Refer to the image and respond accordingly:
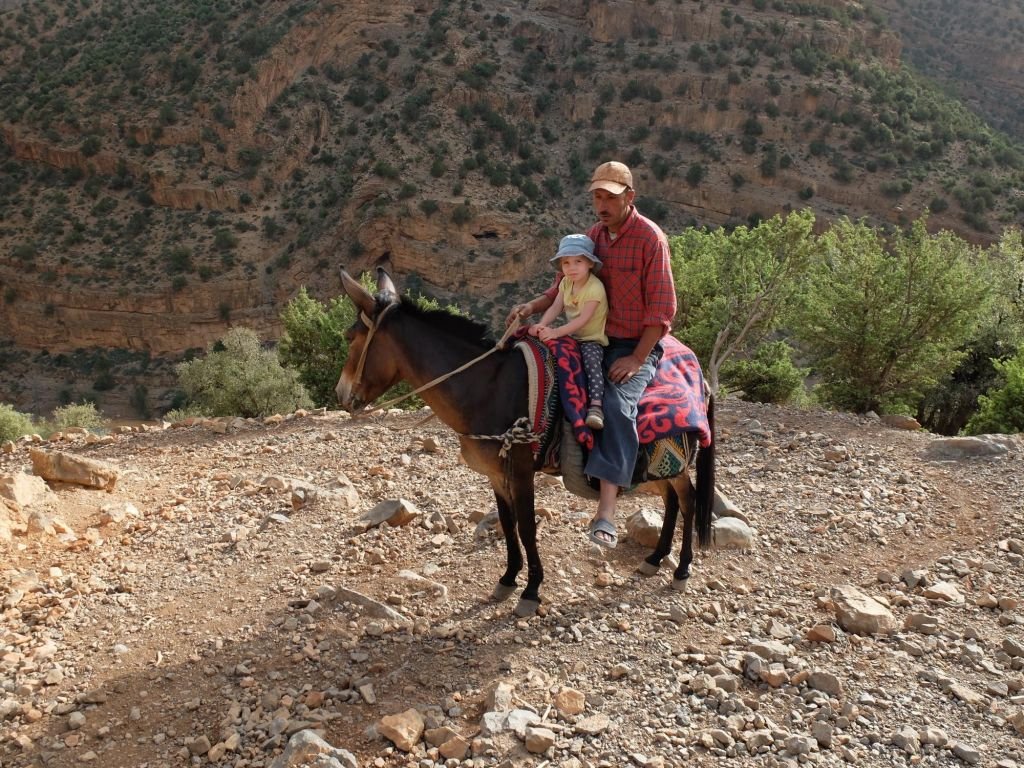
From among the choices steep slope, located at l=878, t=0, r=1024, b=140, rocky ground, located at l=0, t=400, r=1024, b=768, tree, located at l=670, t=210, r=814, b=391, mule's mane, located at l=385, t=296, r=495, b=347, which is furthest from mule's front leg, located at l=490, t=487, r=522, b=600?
steep slope, located at l=878, t=0, r=1024, b=140

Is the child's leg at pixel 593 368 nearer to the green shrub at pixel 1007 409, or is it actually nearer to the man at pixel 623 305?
the man at pixel 623 305

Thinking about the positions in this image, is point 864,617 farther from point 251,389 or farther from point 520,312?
point 251,389

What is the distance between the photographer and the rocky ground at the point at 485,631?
3.50m

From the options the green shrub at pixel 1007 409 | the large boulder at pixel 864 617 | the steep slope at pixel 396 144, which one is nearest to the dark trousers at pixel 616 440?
the large boulder at pixel 864 617

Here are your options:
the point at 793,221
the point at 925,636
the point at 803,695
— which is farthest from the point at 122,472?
the point at 793,221

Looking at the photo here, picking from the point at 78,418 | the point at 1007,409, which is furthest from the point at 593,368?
the point at 78,418

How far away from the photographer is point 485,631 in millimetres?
4426

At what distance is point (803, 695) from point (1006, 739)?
994mm

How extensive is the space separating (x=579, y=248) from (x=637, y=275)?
446 mm

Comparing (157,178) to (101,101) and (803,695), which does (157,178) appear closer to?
(101,101)

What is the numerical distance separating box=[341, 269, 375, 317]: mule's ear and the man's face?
5.16 feet

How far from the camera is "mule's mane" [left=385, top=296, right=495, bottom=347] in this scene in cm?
429

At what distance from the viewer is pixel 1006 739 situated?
11.2 ft

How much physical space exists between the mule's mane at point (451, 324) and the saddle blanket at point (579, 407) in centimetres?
29
